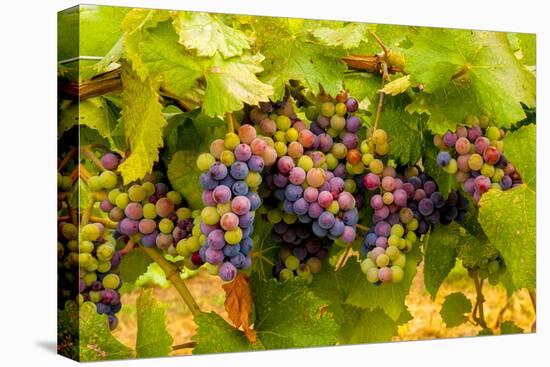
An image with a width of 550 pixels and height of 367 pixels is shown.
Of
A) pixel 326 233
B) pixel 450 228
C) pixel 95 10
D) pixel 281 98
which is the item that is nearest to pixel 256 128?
pixel 281 98

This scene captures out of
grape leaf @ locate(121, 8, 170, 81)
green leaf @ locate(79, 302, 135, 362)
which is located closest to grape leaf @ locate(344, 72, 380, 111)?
grape leaf @ locate(121, 8, 170, 81)

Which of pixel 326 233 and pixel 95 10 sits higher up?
pixel 95 10

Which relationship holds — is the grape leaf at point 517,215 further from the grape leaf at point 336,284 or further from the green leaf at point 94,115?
the green leaf at point 94,115

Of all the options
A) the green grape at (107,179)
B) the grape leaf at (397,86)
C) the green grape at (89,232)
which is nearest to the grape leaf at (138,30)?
the green grape at (107,179)

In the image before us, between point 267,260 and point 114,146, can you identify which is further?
point 267,260

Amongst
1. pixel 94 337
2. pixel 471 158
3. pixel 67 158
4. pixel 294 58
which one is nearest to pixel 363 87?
pixel 294 58

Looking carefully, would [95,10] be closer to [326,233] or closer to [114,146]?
[114,146]

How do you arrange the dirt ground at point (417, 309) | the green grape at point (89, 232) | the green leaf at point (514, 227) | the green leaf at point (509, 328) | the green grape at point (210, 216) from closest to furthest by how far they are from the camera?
the green grape at point (210, 216), the green grape at point (89, 232), the dirt ground at point (417, 309), the green leaf at point (514, 227), the green leaf at point (509, 328)
